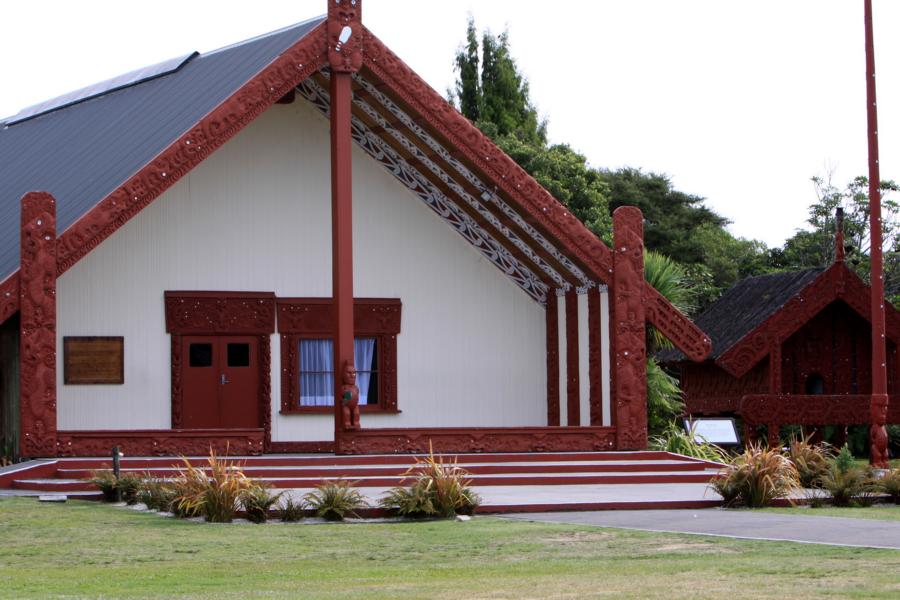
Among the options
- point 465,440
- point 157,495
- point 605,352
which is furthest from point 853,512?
point 605,352

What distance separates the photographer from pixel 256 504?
1664cm

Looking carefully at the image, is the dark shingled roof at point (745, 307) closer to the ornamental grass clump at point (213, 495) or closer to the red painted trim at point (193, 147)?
the red painted trim at point (193, 147)

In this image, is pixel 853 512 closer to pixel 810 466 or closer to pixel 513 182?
pixel 810 466

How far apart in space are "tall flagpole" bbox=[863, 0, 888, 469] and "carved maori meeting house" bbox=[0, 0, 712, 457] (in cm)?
282

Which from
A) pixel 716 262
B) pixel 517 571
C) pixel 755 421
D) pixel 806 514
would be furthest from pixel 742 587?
pixel 716 262

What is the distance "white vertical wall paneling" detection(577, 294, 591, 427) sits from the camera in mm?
27062

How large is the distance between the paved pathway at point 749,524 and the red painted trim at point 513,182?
8032 millimetres

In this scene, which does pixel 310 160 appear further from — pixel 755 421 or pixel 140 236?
pixel 755 421

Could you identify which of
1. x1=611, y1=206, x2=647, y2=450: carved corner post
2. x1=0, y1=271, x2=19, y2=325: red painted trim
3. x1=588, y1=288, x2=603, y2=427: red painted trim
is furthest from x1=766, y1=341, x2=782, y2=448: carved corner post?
x1=0, y1=271, x2=19, y2=325: red painted trim

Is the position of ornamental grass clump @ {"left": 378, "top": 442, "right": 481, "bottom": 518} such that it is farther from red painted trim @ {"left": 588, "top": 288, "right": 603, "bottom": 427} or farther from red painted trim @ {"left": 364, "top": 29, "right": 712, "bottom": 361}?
red painted trim @ {"left": 588, "top": 288, "right": 603, "bottom": 427}

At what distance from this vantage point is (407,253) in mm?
28219

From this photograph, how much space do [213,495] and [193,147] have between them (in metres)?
8.49

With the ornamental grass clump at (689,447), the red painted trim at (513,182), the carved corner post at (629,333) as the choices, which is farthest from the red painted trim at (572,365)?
the carved corner post at (629,333)

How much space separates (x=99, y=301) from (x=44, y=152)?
5.28 metres
